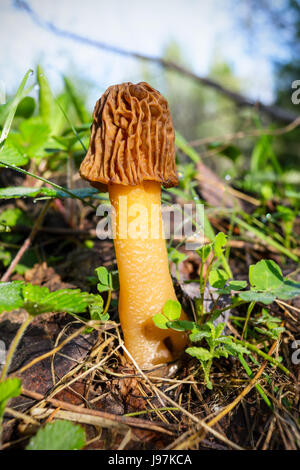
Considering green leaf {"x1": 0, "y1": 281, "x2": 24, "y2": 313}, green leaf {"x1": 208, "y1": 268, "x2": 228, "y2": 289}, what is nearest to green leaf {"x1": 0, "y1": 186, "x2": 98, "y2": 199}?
green leaf {"x1": 0, "y1": 281, "x2": 24, "y2": 313}

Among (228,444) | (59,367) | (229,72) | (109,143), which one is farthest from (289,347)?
(229,72)

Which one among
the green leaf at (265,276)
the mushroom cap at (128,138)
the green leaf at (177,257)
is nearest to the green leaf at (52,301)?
the mushroom cap at (128,138)

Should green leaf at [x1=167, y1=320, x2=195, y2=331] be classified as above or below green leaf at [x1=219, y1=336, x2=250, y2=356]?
above

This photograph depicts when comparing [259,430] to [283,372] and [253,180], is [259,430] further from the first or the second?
[253,180]

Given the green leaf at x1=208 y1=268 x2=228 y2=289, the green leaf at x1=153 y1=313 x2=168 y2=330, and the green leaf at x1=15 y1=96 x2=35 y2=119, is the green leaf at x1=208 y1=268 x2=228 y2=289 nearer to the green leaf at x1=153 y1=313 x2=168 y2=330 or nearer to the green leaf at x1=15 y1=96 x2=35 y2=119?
the green leaf at x1=153 y1=313 x2=168 y2=330

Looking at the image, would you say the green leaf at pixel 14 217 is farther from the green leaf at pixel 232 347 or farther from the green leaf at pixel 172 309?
the green leaf at pixel 232 347

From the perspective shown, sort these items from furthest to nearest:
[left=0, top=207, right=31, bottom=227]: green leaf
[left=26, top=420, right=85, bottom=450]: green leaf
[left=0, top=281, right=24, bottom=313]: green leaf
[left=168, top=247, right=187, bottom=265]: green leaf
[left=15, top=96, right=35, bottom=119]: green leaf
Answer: [left=15, top=96, right=35, bottom=119]: green leaf → [left=0, top=207, right=31, bottom=227]: green leaf → [left=168, top=247, right=187, bottom=265]: green leaf → [left=0, top=281, right=24, bottom=313]: green leaf → [left=26, top=420, right=85, bottom=450]: green leaf
